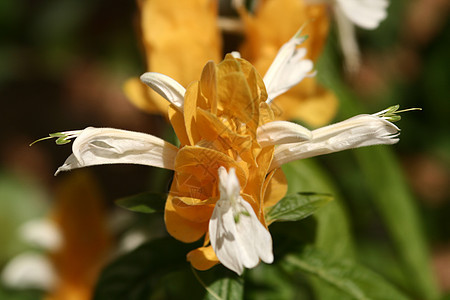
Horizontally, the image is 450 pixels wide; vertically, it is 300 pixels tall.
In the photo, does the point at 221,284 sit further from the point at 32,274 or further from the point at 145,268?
the point at 32,274

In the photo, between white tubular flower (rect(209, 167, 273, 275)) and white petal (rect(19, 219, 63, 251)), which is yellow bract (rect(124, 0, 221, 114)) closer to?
white tubular flower (rect(209, 167, 273, 275))

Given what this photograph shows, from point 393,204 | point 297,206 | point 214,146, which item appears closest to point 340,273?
point 297,206

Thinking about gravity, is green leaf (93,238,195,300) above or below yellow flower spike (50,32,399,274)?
below

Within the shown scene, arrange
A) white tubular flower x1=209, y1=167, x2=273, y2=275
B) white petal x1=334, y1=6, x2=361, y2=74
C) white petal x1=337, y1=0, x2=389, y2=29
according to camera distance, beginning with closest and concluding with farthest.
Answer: white tubular flower x1=209, y1=167, x2=273, y2=275, white petal x1=337, y1=0, x2=389, y2=29, white petal x1=334, y1=6, x2=361, y2=74

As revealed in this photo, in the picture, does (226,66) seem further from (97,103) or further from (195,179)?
(97,103)

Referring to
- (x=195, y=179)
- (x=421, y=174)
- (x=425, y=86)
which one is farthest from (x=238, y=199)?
(x=421, y=174)

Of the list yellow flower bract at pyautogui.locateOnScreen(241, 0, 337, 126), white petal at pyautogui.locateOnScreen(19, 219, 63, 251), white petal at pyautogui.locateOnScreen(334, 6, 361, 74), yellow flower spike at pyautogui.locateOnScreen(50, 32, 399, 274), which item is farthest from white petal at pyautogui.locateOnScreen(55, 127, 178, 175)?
white petal at pyautogui.locateOnScreen(19, 219, 63, 251)
